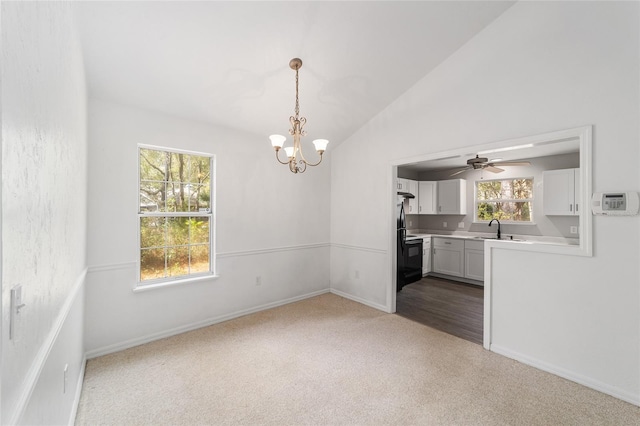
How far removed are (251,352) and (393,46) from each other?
340 centimetres

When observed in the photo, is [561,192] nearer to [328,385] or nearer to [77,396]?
[328,385]

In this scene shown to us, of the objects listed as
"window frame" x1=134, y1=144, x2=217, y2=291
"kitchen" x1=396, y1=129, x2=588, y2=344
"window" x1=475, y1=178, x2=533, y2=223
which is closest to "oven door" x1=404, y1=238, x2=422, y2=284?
"kitchen" x1=396, y1=129, x2=588, y2=344

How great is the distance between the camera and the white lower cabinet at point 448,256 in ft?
18.4

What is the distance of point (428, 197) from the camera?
20.7 feet

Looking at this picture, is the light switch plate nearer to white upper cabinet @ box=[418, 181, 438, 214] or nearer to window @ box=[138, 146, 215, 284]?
window @ box=[138, 146, 215, 284]

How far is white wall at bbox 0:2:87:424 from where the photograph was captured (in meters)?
0.78

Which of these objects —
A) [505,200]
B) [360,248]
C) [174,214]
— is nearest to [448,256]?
[505,200]

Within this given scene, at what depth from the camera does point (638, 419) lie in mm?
1986

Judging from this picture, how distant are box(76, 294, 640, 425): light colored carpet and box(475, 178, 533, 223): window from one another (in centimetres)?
349

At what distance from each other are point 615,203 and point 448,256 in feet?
12.4

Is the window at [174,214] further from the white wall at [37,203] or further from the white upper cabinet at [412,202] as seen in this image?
the white upper cabinet at [412,202]

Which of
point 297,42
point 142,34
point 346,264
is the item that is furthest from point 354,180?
point 142,34

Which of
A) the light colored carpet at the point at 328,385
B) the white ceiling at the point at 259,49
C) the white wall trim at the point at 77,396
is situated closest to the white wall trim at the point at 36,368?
the white wall trim at the point at 77,396

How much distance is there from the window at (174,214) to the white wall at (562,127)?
2745mm
